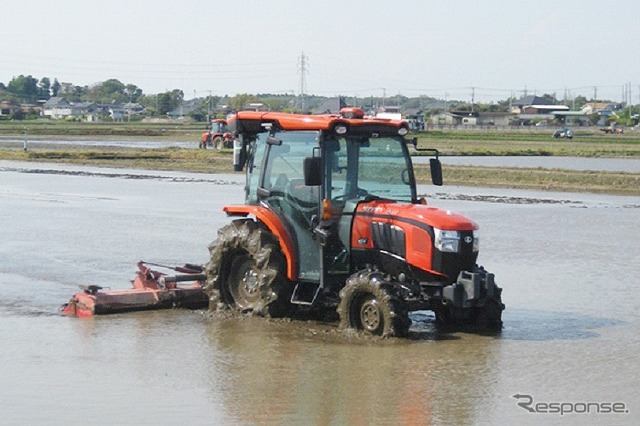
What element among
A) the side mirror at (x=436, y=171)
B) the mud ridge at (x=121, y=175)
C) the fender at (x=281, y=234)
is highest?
the side mirror at (x=436, y=171)

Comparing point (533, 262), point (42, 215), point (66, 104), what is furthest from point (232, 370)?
point (66, 104)

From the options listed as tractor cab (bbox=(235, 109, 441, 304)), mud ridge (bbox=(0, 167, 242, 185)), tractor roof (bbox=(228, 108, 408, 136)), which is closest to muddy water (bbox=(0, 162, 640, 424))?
tractor cab (bbox=(235, 109, 441, 304))

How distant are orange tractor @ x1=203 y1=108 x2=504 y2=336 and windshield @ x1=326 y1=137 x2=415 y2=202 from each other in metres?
0.01

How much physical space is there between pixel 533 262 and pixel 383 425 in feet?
31.0

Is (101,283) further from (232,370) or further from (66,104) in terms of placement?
(66,104)

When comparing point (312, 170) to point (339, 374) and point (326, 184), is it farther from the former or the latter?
point (339, 374)

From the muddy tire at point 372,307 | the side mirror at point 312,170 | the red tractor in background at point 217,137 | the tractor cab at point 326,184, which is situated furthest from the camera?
the red tractor in background at point 217,137

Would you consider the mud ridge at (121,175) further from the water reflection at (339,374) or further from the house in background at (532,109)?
the house in background at (532,109)

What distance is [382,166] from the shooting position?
39.4 ft

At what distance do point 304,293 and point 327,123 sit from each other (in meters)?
1.94

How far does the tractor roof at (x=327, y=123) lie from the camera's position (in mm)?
11641

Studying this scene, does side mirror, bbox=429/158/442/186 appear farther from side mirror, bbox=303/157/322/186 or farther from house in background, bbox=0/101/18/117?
house in background, bbox=0/101/18/117

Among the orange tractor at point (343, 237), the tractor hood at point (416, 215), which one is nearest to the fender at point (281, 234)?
the orange tractor at point (343, 237)

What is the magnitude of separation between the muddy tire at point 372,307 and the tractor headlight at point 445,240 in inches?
25.4
